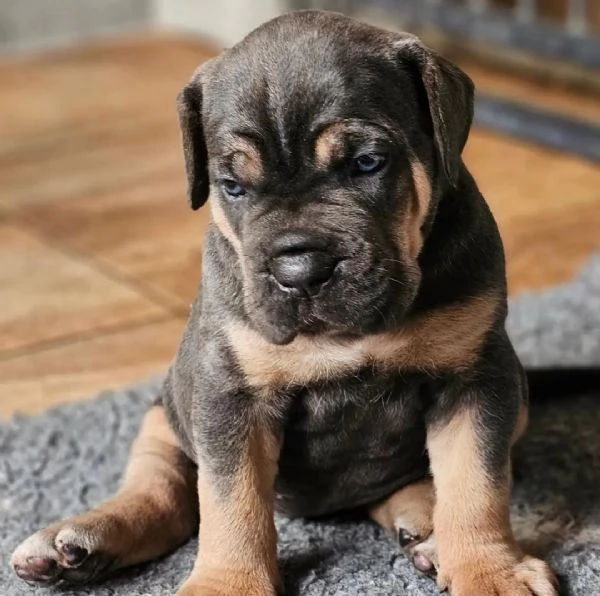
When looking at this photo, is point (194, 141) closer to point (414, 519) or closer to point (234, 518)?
point (234, 518)

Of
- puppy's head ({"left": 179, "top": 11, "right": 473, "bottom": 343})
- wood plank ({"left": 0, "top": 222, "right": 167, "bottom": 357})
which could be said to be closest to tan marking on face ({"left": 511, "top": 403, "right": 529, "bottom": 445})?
puppy's head ({"left": 179, "top": 11, "right": 473, "bottom": 343})

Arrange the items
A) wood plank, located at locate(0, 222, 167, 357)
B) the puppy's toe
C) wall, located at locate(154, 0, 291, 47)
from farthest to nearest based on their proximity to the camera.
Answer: wall, located at locate(154, 0, 291, 47)
wood plank, located at locate(0, 222, 167, 357)
the puppy's toe

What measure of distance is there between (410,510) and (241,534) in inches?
13.9

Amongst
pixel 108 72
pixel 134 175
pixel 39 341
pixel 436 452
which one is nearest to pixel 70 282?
pixel 39 341

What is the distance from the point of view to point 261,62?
6.42 feet

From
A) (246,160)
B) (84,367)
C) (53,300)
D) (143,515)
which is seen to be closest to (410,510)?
(143,515)

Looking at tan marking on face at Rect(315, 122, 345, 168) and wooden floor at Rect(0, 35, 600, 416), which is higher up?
tan marking on face at Rect(315, 122, 345, 168)

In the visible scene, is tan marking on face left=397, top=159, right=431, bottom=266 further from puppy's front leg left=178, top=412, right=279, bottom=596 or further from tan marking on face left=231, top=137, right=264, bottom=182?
puppy's front leg left=178, top=412, right=279, bottom=596

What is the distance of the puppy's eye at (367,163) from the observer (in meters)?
1.94

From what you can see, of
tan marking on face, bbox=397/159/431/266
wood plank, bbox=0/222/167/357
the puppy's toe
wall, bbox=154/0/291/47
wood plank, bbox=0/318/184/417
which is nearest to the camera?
tan marking on face, bbox=397/159/431/266

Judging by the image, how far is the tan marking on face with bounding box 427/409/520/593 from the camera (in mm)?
2043

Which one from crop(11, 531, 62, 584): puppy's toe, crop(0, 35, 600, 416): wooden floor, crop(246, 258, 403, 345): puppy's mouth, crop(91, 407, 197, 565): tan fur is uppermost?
crop(246, 258, 403, 345): puppy's mouth

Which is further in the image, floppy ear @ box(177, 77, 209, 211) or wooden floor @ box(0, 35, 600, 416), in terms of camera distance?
wooden floor @ box(0, 35, 600, 416)

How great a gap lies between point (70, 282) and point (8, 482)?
132cm
